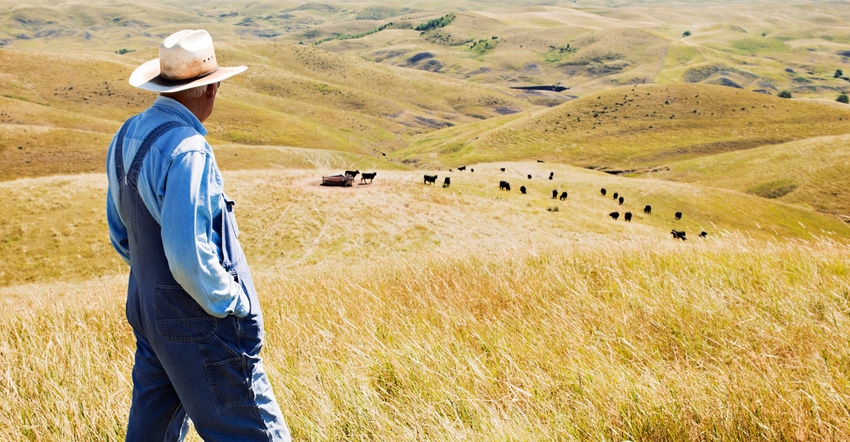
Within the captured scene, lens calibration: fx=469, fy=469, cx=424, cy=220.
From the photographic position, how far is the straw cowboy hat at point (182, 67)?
279 cm

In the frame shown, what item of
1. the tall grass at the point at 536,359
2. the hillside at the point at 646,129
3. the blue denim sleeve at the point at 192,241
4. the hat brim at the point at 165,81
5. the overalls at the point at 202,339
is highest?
the hat brim at the point at 165,81

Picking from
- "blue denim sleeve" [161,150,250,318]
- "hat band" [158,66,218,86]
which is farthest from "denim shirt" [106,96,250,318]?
"hat band" [158,66,218,86]

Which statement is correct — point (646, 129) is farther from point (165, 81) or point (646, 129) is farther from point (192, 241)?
point (192, 241)

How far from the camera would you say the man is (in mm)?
2479

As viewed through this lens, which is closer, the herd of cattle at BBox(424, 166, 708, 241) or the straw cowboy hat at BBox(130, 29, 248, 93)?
the straw cowboy hat at BBox(130, 29, 248, 93)

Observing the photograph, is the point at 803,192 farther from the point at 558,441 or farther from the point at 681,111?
the point at 558,441

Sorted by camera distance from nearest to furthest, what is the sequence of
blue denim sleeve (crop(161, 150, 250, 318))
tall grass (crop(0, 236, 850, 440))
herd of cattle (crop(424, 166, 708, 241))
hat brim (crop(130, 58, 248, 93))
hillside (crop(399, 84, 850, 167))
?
blue denim sleeve (crop(161, 150, 250, 318)) → hat brim (crop(130, 58, 248, 93)) → tall grass (crop(0, 236, 850, 440)) → herd of cattle (crop(424, 166, 708, 241)) → hillside (crop(399, 84, 850, 167))

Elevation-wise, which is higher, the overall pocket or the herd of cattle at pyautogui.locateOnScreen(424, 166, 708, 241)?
the overall pocket

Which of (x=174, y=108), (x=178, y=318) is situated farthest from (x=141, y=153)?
(x=178, y=318)

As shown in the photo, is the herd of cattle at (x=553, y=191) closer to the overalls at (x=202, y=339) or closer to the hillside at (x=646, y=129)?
the overalls at (x=202, y=339)

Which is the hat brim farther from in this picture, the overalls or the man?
the overalls

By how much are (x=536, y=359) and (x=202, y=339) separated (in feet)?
8.03

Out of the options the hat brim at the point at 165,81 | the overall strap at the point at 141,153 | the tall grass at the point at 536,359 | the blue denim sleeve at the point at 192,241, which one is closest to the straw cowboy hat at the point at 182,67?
the hat brim at the point at 165,81

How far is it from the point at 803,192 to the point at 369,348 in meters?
80.1
